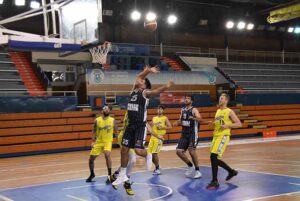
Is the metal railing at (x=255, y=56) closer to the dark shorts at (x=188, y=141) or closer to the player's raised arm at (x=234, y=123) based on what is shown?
the dark shorts at (x=188, y=141)

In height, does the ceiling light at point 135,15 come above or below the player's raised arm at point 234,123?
above

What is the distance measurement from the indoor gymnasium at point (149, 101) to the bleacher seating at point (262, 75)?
4.3 inches

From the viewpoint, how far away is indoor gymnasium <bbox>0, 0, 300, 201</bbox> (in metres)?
8.30

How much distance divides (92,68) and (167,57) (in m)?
6.85

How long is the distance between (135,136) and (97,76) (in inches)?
633

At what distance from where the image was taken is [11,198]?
25.7 ft

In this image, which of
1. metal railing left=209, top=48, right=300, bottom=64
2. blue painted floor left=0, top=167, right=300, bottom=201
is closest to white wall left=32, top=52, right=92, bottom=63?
metal railing left=209, top=48, right=300, bottom=64

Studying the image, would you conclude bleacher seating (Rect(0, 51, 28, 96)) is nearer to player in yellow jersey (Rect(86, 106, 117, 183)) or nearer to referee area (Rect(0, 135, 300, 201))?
referee area (Rect(0, 135, 300, 201))

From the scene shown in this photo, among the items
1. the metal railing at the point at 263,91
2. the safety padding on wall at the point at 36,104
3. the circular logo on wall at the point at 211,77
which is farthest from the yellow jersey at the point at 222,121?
the circular logo on wall at the point at 211,77

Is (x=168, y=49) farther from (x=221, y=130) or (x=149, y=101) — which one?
(x=221, y=130)

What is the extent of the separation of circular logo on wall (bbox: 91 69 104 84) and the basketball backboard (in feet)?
39.6

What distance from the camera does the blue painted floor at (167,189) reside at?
24.4 ft

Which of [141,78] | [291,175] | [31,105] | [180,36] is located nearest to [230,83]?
[180,36]

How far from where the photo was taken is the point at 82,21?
10234 mm
